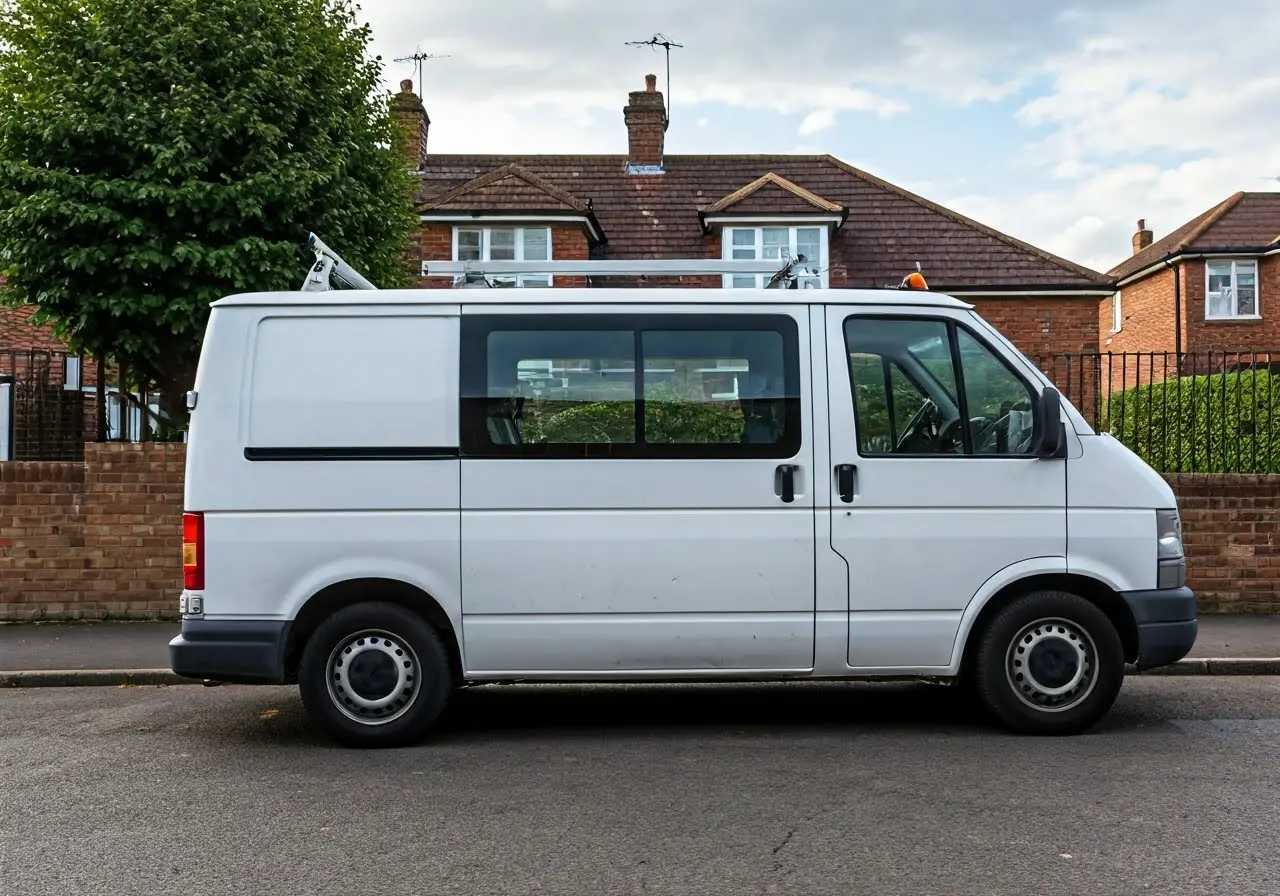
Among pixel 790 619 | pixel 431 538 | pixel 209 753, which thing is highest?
pixel 431 538

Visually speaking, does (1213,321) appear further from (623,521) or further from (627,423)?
(623,521)

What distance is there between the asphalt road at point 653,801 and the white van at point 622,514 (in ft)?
1.39

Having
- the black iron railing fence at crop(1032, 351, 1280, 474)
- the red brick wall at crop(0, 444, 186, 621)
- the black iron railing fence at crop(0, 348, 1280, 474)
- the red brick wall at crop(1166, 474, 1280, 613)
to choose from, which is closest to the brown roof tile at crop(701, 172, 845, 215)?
the black iron railing fence at crop(0, 348, 1280, 474)

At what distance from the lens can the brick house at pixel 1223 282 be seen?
32.0 metres

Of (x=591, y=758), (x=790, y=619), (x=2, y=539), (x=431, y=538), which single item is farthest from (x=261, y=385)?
(x=2, y=539)

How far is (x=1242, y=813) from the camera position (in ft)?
16.5

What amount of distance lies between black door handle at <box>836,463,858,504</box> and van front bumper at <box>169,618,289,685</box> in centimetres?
288

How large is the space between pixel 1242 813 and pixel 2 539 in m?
9.96

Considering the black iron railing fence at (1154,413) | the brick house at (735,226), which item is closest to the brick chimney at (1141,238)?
the brick house at (735,226)

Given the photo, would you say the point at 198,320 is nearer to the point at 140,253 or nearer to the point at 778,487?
the point at 140,253

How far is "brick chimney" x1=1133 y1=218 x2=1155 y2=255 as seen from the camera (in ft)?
143

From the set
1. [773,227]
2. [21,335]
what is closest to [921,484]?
[773,227]

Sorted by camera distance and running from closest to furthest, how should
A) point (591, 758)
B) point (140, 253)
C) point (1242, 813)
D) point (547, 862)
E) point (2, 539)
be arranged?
point (547, 862) < point (1242, 813) < point (591, 758) < point (140, 253) < point (2, 539)

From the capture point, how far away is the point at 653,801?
5262mm
